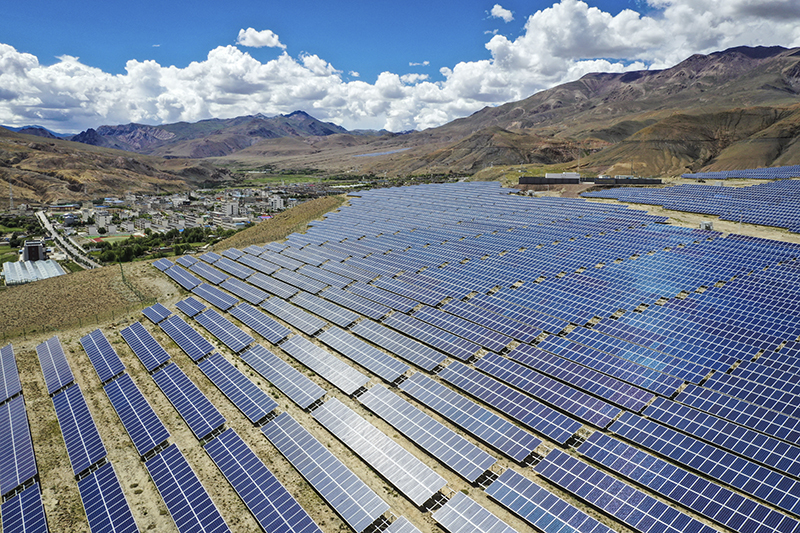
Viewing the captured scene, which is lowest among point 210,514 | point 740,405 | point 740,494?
point 210,514

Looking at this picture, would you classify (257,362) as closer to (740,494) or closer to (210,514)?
(210,514)

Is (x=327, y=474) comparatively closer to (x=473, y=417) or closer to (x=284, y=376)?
(x=473, y=417)

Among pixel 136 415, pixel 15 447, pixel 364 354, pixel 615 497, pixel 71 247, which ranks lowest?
pixel 71 247

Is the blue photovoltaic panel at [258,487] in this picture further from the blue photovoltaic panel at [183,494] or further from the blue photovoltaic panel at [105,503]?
the blue photovoltaic panel at [105,503]

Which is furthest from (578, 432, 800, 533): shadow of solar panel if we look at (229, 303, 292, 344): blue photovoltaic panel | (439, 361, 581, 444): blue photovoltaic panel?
(229, 303, 292, 344): blue photovoltaic panel

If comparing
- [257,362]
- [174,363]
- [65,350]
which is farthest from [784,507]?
[65,350]

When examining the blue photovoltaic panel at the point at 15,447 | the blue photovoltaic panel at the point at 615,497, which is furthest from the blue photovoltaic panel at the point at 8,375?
the blue photovoltaic panel at the point at 615,497

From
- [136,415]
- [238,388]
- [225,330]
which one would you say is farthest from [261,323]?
[136,415]
